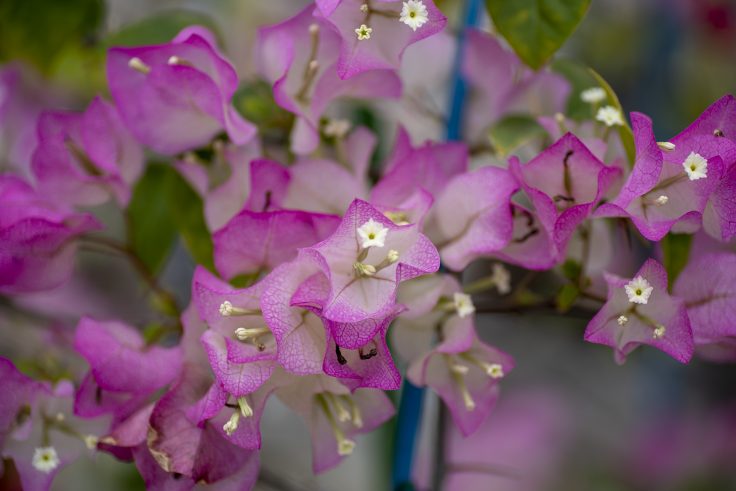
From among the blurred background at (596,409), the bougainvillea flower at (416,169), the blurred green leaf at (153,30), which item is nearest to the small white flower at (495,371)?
the bougainvillea flower at (416,169)

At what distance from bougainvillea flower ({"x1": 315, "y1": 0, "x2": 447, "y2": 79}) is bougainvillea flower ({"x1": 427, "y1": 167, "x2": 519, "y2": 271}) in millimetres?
76

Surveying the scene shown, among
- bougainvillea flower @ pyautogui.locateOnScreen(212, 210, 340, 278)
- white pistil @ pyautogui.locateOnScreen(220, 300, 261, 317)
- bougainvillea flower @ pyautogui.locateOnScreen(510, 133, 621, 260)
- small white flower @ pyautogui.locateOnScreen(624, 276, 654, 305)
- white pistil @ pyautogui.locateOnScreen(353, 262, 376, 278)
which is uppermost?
bougainvillea flower @ pyautogui.locateOnScreen(510, 133, 621, 260)

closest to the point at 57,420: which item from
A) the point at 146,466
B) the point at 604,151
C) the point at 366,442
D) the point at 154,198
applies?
the point at 146,466

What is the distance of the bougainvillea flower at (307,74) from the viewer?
477 mm

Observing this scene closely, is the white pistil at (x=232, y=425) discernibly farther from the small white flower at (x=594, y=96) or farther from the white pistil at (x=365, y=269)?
the small white flower at (x=594, y=96)

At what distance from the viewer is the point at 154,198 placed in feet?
2.08

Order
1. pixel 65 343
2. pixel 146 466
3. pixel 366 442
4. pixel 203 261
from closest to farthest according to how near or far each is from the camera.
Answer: pixel 146 466 → pixel 203 261 → pixel 65 343 → pixel 366 442

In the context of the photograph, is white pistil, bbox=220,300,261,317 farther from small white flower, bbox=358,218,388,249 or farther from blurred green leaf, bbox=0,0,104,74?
blurred green leaf, bbox=0,0,104,74

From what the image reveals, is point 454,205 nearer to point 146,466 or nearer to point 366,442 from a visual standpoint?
point 146,466

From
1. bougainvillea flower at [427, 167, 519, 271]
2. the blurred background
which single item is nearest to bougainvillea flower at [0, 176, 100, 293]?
bougainvillea flower at [427, 167, 519, 271]

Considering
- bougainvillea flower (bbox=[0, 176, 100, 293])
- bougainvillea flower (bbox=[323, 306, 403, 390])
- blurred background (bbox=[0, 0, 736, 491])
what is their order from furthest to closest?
blurred background (bbox=[0, 0, 736, 491]), bougainvillea flower (bbox=[0, 176, 100, 293]), bougainvillea flower (bbox=[323, 306, 403, 390])

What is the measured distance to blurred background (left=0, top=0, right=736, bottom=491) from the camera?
1206 mm

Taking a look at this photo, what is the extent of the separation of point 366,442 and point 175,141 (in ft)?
2.06

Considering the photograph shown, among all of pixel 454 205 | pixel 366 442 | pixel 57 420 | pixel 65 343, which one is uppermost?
pixel 454 205
